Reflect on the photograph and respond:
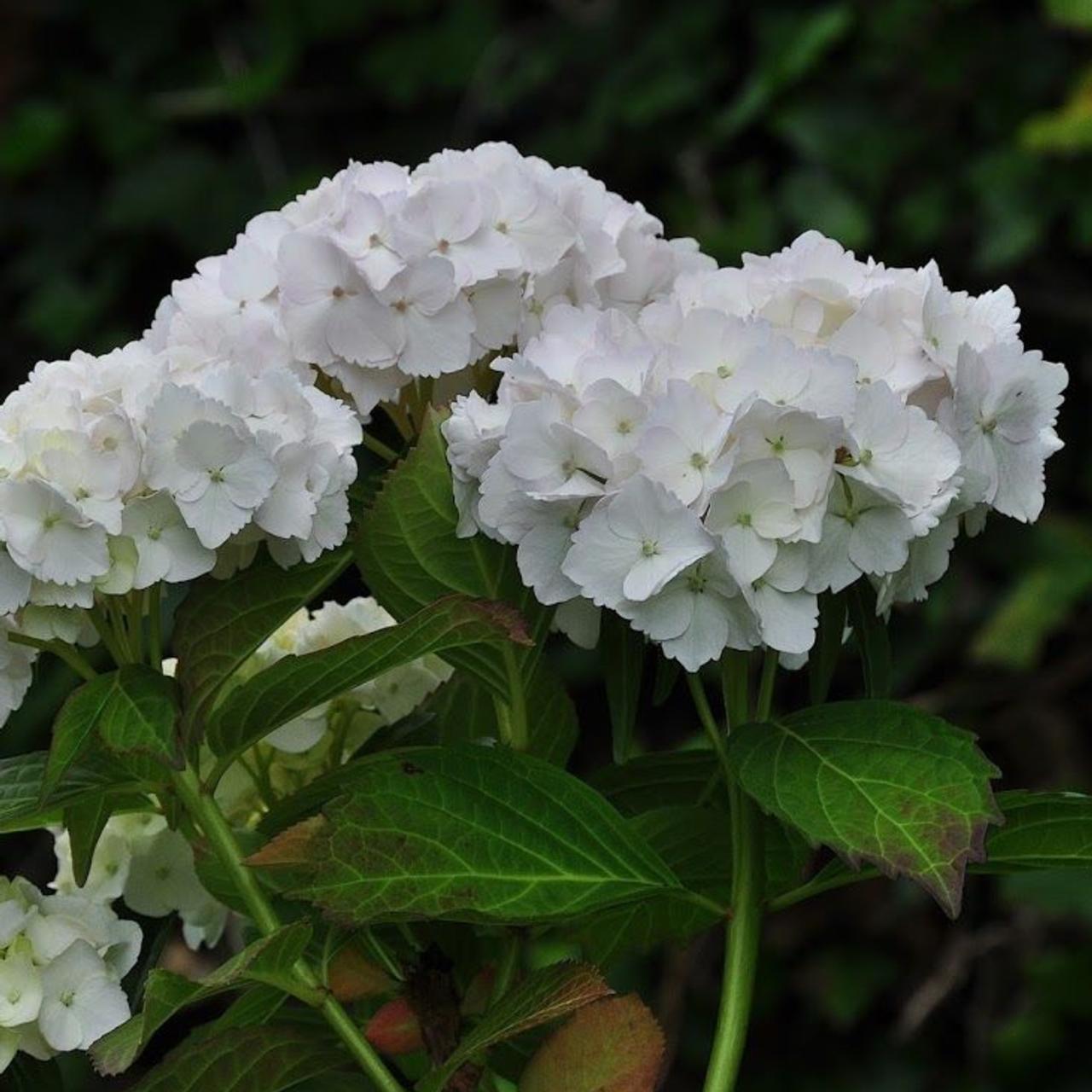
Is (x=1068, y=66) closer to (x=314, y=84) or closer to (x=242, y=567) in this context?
(x=314, y=84)

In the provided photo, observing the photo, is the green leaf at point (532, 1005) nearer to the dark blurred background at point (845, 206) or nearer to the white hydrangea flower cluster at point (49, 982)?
the white hydrangea flower cluster at point (49, 982)

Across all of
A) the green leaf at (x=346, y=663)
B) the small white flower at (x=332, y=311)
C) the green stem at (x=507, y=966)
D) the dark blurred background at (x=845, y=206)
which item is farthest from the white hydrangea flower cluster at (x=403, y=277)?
the dark blurred background at (x=845, y=206)

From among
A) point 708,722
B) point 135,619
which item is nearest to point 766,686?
point 708,722

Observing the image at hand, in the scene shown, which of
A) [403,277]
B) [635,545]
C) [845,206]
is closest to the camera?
[635,545]

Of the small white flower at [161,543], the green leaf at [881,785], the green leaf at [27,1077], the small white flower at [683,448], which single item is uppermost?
the small white flower at [683,448]

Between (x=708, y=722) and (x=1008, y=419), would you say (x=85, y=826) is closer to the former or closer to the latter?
(x=708, y=722)

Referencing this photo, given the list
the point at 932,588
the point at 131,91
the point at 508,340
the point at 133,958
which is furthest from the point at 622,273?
the point at 131,91
